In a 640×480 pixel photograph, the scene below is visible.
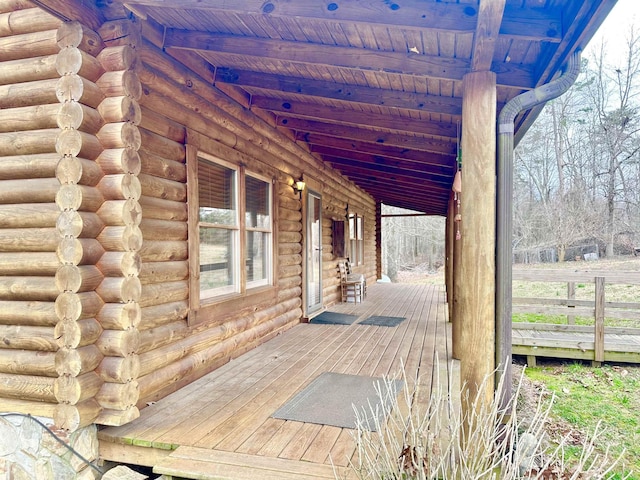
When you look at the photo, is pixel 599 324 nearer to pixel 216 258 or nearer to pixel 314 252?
pixel 314 252

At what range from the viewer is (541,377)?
5.82 metres

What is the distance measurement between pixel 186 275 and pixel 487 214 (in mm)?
2449

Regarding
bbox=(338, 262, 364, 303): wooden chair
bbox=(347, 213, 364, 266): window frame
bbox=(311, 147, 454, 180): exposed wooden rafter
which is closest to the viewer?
bbox=(311, 147, 454, 180): exposed wooden rafter

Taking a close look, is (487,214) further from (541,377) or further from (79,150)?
(541,377)

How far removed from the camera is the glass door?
22.4 ft

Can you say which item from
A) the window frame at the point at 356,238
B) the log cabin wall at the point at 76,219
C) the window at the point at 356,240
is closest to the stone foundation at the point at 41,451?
the log cabin wall at the point at 76,219

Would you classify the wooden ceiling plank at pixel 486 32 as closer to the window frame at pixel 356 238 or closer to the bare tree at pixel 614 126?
the window frame at pixel 356 238

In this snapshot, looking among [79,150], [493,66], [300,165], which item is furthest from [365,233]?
[79,150]

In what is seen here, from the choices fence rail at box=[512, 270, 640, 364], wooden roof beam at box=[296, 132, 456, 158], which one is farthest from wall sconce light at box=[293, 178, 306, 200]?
fence rail at box=[512, 270, 640, 364]

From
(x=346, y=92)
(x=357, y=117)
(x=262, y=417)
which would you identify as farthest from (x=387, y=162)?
(x=262, y=417)

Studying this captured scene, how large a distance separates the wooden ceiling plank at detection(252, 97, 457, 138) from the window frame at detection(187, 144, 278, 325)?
0.76 m

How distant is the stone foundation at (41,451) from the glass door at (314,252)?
4300mm

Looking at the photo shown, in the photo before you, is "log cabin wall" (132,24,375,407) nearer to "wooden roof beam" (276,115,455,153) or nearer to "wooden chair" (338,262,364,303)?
"wooden roof beam" (276,115,455,153)

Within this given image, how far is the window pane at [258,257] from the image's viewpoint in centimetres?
478
